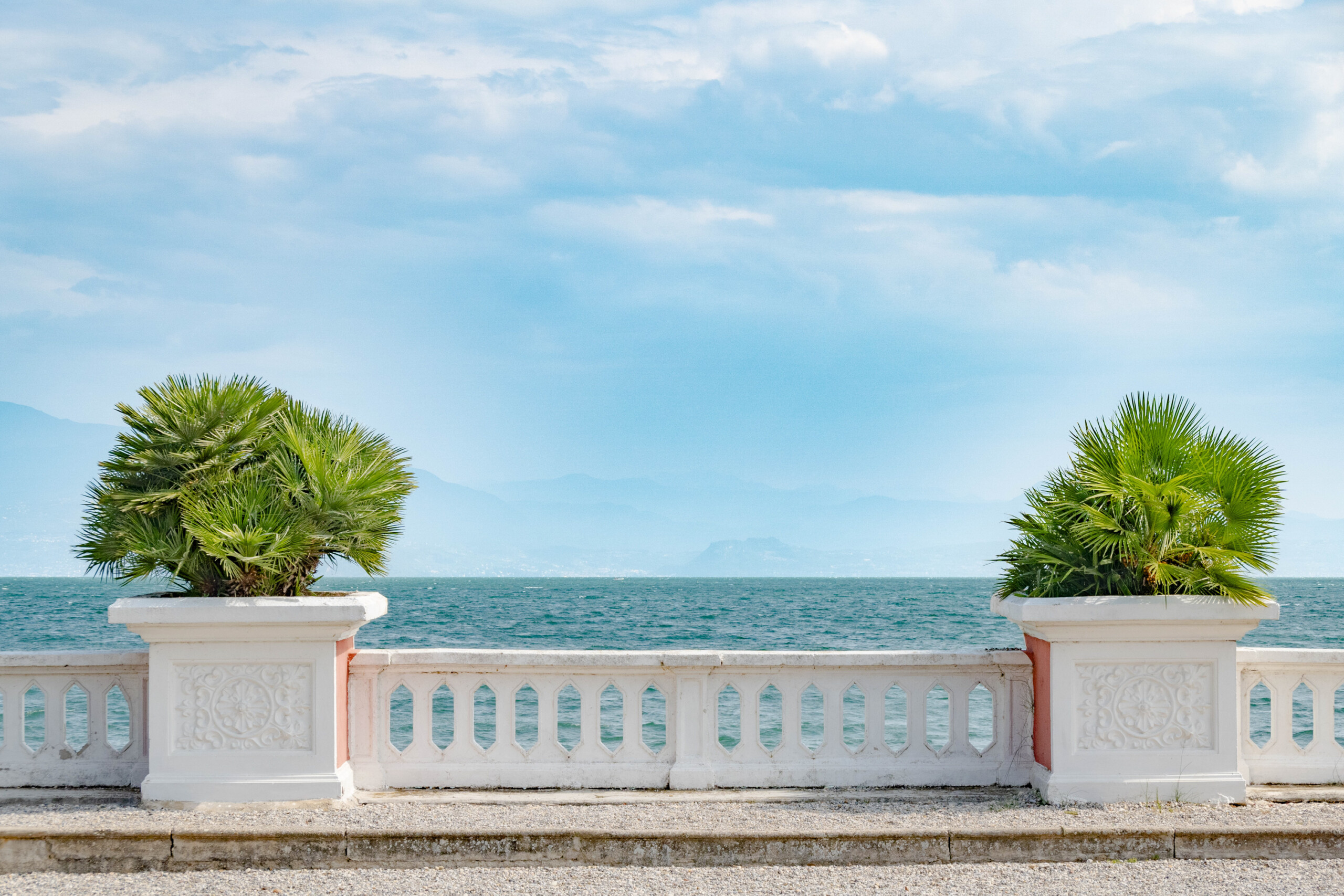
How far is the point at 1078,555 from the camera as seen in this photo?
560cm

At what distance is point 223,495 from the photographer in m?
5.52

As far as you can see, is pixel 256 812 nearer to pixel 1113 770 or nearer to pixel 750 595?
pixel 1113 770

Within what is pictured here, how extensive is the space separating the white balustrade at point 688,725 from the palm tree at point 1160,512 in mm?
731

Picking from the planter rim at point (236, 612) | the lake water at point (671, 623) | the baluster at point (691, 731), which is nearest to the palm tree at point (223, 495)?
the planter rim at point (236, 612)

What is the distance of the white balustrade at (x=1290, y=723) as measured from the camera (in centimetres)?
584

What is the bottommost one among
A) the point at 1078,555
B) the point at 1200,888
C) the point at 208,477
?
the point at 1200,888

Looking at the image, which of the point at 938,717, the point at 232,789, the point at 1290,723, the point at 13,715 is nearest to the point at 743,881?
the point at 232,789

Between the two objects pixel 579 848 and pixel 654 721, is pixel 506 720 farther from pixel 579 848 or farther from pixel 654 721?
pixel 654 721

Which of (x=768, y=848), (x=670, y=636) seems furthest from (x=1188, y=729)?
(x=670, y=636)

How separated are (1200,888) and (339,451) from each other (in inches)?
187

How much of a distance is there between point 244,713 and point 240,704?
0.05 m

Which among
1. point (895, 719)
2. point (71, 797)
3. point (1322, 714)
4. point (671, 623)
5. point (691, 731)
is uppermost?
point (1322, 714)

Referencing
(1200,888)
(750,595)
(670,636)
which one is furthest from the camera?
(750,595)

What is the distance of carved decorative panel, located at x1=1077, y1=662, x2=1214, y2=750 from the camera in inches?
216
